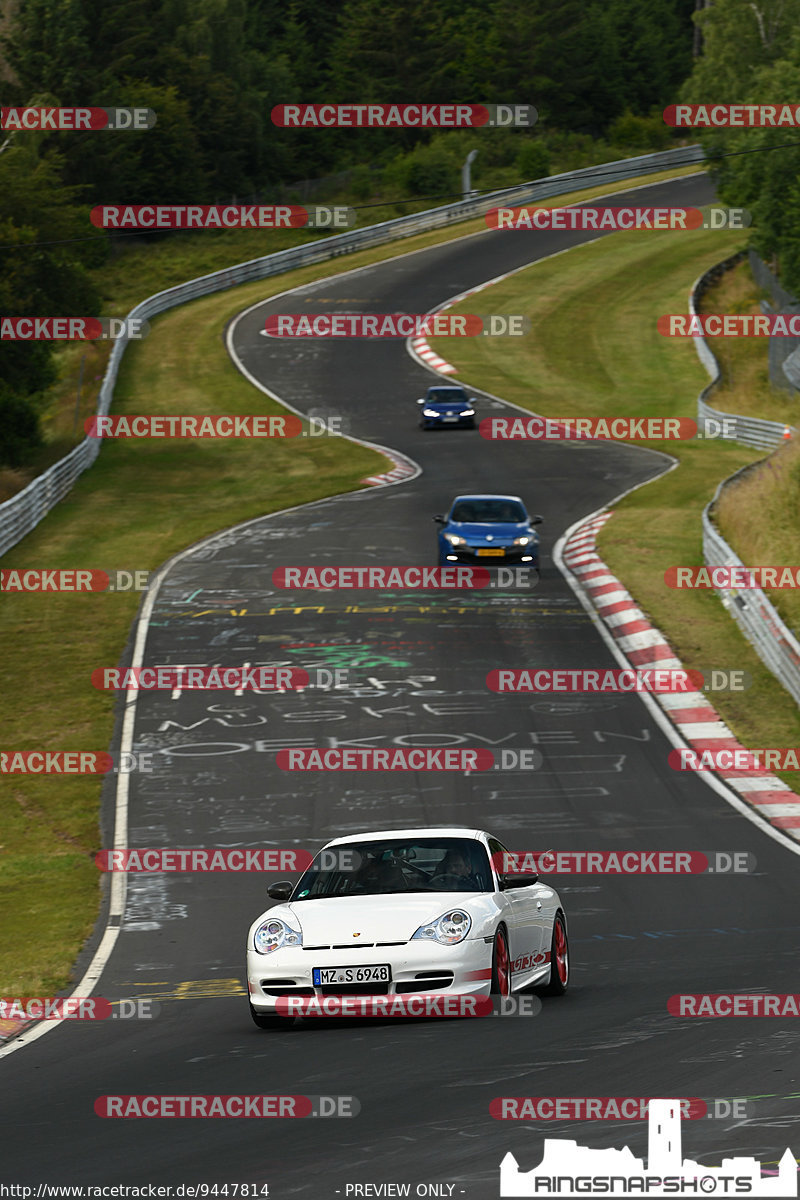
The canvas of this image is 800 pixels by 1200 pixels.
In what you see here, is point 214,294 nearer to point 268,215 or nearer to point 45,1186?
point 268,215

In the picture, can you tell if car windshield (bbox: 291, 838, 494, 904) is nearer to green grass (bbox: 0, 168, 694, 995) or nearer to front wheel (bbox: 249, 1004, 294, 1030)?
front wheel (bbox: 249, 1004, 294, 1030)

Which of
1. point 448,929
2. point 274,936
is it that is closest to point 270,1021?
point 274,936

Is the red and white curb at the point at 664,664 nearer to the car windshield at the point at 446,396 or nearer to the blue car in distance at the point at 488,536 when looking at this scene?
the blue car in distance at the point at 488,536

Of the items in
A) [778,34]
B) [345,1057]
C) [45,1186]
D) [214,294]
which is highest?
[778,34]

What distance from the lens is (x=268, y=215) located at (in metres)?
88.9

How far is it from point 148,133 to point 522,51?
34.2 meters

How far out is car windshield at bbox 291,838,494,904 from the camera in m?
11.1

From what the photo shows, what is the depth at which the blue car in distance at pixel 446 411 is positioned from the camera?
164ft

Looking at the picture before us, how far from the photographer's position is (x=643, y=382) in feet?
189

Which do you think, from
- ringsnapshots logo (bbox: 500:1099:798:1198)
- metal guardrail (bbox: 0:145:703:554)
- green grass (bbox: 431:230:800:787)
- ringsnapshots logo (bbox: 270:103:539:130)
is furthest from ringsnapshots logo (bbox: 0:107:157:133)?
ringsnapshots logo (bbox: 500:1099:798:1198)

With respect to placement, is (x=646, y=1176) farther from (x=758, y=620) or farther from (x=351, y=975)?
(x=758, y=620)

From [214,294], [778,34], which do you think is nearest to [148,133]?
[214,294]

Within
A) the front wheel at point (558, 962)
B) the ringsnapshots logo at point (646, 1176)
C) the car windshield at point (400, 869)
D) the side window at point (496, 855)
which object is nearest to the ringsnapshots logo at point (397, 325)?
the side window at point (496, 855)

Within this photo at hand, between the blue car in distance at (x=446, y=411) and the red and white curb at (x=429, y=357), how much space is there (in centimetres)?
877
